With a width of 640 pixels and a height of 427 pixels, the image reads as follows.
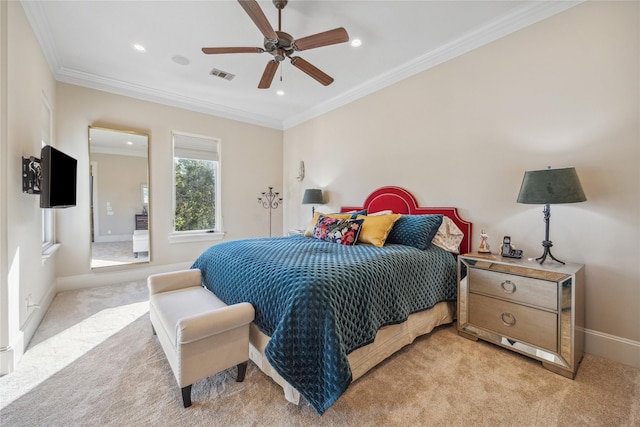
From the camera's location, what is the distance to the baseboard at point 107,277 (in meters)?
3.43

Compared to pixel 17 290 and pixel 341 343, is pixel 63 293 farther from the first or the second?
pixel 341 343

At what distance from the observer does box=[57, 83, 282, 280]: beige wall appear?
136 inches

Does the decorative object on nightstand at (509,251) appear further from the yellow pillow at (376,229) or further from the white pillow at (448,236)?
the yellow pillow at (376,229)

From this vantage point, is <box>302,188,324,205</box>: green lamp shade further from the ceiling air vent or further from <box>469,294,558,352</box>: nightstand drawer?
<box>469,294,558,352</box>: nightstand drawer

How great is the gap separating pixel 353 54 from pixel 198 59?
1796 millimetres

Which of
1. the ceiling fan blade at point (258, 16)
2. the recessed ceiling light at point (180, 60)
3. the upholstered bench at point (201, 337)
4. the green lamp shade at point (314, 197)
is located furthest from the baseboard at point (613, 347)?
the recessed ceiling light at point (180, 60)

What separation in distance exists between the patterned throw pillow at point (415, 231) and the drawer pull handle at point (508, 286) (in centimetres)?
65

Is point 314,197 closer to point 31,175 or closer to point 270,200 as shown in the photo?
point 270,200

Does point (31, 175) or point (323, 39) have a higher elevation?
point (323, 39)

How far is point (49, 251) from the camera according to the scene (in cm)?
295

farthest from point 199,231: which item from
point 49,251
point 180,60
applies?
point 180,60

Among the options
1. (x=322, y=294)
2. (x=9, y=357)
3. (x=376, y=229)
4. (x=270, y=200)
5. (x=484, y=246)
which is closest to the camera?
(x=322, y=294)

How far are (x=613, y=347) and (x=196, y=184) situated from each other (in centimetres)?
515

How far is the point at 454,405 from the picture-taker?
1509 mm
